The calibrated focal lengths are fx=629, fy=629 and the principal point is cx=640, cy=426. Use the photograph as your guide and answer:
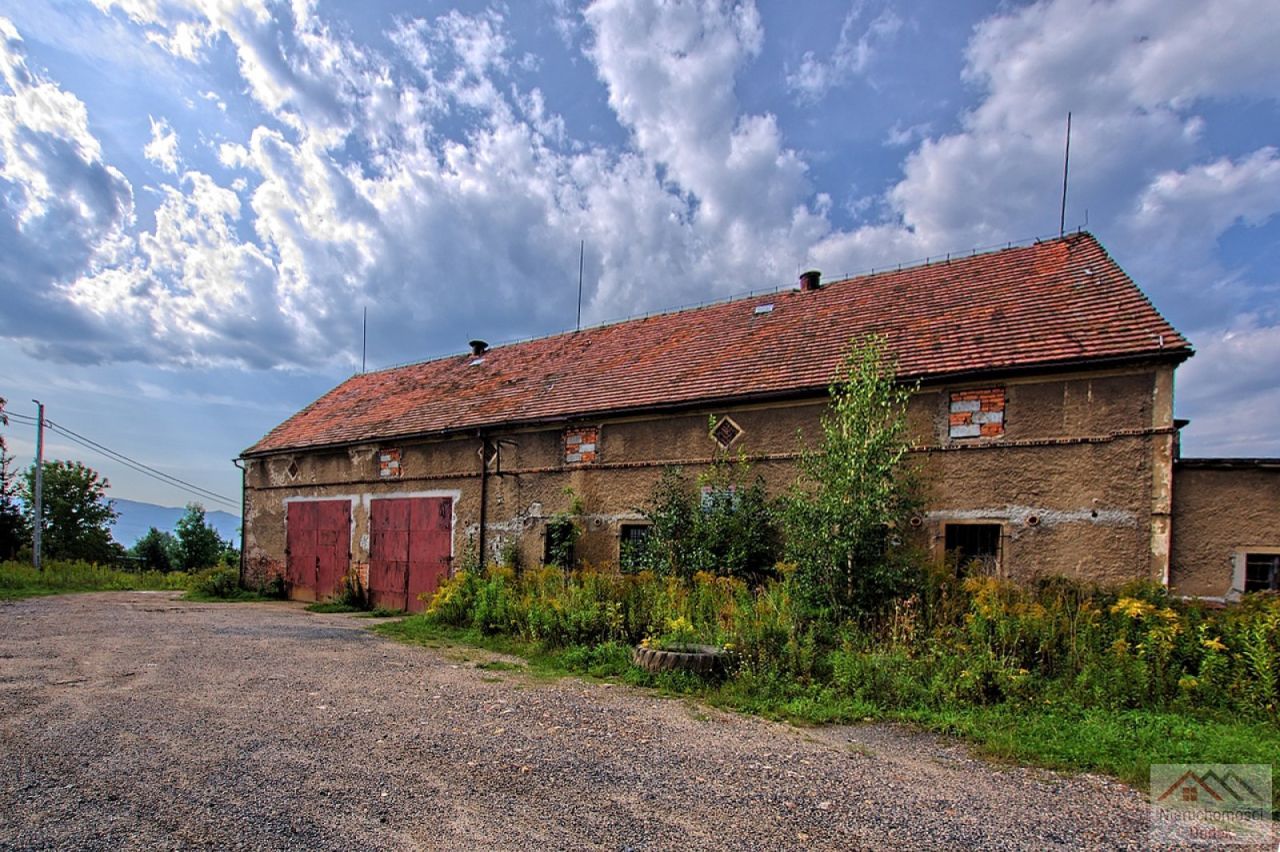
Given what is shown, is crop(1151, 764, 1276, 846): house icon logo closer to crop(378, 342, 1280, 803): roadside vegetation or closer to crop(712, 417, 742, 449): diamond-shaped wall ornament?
crop(378, 342, 1280, 803): roadside vegetation

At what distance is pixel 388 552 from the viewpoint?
15094mm

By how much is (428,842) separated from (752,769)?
2.25m

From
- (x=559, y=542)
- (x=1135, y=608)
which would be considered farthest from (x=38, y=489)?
(x=1135, y=608)

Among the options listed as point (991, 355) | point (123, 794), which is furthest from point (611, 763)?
point (991, 355)

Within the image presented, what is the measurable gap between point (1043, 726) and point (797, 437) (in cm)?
577

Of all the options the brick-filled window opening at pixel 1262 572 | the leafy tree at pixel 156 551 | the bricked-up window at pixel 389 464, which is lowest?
the leafy tree at pixel 156 551

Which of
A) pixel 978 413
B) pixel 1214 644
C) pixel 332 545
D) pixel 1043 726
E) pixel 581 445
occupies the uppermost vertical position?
pixel 978 413

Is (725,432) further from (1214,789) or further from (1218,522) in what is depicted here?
(1214,789)

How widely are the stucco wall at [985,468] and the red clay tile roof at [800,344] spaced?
1.41 ft

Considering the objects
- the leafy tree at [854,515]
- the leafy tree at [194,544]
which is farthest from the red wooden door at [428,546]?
the leafy tree at [194,544]

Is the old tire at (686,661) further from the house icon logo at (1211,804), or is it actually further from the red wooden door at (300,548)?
the red wooden door at (300,548)

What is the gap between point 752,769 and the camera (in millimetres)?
4473

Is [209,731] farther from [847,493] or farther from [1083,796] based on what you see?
[847,493]

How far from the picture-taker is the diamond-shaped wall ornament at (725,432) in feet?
36.8
